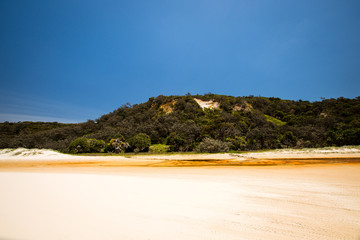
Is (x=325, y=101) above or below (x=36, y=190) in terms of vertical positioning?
above

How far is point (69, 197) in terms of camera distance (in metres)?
3.33

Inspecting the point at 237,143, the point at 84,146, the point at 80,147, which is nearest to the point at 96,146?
the point at 84,146

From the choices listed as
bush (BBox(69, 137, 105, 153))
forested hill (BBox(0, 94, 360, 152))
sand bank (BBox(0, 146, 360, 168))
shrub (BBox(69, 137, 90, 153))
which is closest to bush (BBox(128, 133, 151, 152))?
forested hill (BBox(0, 94, 360, 152))

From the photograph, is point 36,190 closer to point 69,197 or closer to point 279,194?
point 69,197

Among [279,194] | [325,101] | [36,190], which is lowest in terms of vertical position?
[279,194]

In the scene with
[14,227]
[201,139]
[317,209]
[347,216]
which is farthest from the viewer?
[201,139]

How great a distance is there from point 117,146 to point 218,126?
15204 mm

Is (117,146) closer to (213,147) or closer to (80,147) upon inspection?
(80,147)

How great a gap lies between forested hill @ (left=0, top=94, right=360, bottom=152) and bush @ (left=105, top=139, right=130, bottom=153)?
1.09 metres

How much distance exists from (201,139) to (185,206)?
20.9 m

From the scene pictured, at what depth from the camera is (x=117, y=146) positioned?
22984 mm

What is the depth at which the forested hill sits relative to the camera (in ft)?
70.6

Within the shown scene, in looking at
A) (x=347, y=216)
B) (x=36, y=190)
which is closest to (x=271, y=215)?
(x=347, y=216)

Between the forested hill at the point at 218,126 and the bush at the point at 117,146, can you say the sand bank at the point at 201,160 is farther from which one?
the bush at the point at 117,146
